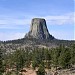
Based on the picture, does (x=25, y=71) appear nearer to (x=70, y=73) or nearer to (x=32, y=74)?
(x=32, y=74)

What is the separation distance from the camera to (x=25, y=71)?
111m

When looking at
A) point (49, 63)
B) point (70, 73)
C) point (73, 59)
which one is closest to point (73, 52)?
point (73, 59)

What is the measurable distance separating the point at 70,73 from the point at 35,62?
143 ft

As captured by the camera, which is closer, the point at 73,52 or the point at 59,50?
the point at 73,52

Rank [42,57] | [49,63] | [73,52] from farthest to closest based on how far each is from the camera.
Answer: [42,57], [49,63], [73,52]

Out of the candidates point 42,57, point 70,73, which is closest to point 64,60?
point 70,73

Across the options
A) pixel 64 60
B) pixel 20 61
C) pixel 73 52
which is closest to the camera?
pixel 64 60

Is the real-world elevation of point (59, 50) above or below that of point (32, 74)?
above

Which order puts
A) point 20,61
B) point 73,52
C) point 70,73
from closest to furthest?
1. point 70,73
2. point 73,52
3. point 20,61

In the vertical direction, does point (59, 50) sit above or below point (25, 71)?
above

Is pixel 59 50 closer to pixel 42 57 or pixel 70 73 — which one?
pixel 42 57

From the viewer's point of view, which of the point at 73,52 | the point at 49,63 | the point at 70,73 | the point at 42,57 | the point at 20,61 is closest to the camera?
the point at 70,73

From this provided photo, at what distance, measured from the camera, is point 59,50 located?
108m

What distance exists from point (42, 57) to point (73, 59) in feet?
128
